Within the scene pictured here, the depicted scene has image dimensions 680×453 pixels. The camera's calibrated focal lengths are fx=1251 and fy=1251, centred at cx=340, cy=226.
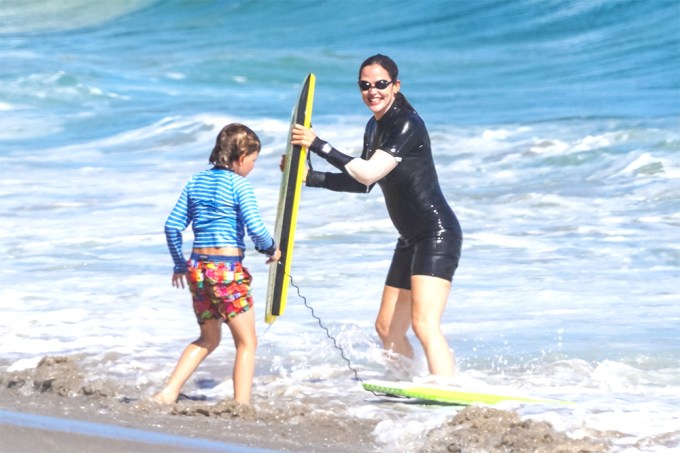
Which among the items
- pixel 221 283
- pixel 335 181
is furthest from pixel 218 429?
pixel 335 181

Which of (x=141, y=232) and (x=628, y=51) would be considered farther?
(x=628, y=51)

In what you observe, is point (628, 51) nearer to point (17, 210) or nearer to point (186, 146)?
point (186, 146)

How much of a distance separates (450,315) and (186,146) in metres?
10.0

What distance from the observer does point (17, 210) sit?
39.6 ft

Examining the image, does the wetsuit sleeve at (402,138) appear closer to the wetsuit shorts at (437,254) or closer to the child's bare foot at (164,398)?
the wetsuit shorts at (437,254)

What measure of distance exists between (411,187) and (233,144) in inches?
35.3

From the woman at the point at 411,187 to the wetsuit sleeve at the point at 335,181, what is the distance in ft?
0.14

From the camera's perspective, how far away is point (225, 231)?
5.31m

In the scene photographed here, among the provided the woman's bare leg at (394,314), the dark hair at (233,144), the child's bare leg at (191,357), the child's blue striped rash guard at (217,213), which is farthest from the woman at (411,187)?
the child's bare leg at (191,357)

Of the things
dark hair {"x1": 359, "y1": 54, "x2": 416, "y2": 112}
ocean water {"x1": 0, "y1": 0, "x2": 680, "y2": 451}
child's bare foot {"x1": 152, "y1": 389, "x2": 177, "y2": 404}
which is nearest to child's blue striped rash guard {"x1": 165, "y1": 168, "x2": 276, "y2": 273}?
child's bare foot {"x1": 152, "y1": 389, "x2": 177, "y2": 404}

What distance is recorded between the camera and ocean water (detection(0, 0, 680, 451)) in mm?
6625

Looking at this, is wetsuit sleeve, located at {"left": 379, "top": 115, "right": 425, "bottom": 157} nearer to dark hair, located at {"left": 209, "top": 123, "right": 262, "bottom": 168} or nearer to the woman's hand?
the woman's hand

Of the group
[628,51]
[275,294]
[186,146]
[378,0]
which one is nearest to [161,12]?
[378,0]

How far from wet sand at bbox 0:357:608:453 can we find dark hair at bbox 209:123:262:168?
107 cm
